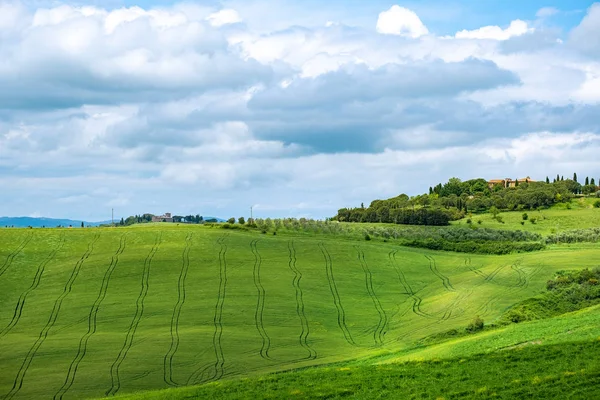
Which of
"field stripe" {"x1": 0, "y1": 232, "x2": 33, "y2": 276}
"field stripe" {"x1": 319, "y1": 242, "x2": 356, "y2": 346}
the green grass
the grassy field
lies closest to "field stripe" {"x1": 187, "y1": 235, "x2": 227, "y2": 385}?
the grassy field

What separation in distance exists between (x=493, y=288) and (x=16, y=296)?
5610 centimetres

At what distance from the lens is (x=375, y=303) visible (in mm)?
90750

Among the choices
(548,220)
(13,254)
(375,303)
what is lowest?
(375,303)

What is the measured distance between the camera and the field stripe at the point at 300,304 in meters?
70.3

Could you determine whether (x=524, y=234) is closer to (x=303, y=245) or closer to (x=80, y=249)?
(x=303, y=245)

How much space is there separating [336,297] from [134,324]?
25.5 m

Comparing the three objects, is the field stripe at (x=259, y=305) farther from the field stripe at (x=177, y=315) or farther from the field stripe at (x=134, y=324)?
the field stripe at (x=134, y=324)

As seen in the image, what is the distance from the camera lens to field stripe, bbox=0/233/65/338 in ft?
260

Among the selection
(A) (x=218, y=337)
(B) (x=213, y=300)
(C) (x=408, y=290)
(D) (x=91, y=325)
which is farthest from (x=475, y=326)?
(D) (x=91, y=325)

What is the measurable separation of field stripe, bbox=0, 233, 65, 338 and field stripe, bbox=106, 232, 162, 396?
1262 cm

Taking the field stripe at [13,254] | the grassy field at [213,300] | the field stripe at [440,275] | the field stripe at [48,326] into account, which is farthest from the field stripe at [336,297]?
the field stripe at [13,254]

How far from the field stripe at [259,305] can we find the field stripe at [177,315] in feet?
26.8

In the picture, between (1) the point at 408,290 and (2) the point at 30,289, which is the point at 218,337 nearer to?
(2) the point at 30,289

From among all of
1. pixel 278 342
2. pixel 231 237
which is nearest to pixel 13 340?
pixel 278 342
